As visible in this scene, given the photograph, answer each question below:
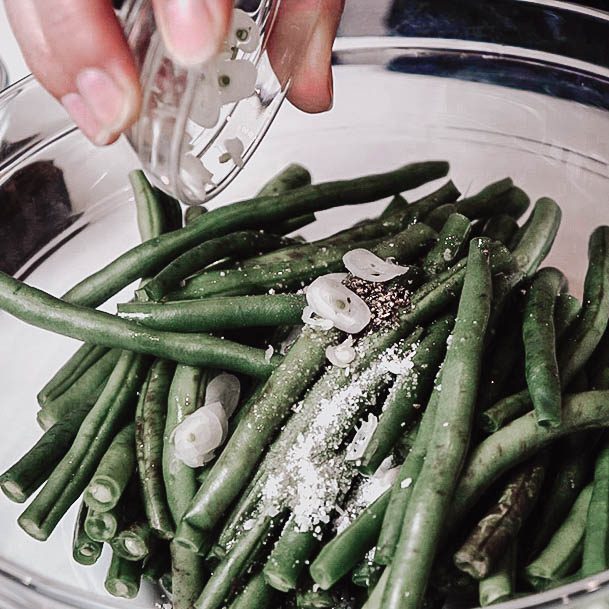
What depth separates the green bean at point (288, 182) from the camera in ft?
8.21

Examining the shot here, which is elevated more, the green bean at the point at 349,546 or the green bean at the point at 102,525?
the green bean at the point at 349,546

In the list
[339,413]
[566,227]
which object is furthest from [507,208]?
[339,413]

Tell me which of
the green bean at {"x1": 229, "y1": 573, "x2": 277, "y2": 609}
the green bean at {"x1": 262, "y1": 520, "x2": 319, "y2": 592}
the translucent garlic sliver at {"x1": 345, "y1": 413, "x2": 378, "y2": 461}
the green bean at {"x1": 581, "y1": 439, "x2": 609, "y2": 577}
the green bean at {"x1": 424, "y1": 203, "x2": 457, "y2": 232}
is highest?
the green bean at {"x1": 424, "y1": 203, "x2": 457, "y2": 232}

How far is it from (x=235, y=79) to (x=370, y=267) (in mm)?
523

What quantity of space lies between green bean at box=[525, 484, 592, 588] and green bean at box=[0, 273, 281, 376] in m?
0.68

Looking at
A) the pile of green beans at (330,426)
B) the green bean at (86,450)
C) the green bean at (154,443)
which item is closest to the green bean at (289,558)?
the pile of green beans at (330,426)

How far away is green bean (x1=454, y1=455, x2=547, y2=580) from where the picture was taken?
1540 millimetres

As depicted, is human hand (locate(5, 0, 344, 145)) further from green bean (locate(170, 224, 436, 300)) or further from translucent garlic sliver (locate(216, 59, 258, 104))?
green bean (locate(170, 224, 436, 300))

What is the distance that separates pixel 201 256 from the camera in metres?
2.12

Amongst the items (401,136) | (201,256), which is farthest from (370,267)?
(401,136)

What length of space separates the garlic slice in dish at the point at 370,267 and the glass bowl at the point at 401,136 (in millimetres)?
670

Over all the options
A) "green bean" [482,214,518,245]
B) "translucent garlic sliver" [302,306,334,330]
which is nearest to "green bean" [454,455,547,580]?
"translucent garlic sliver" [302,306,334,330]

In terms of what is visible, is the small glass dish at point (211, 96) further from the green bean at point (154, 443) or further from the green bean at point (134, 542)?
the green bean at point (134, 542)

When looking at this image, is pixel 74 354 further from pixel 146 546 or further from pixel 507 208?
pixel 507 208
